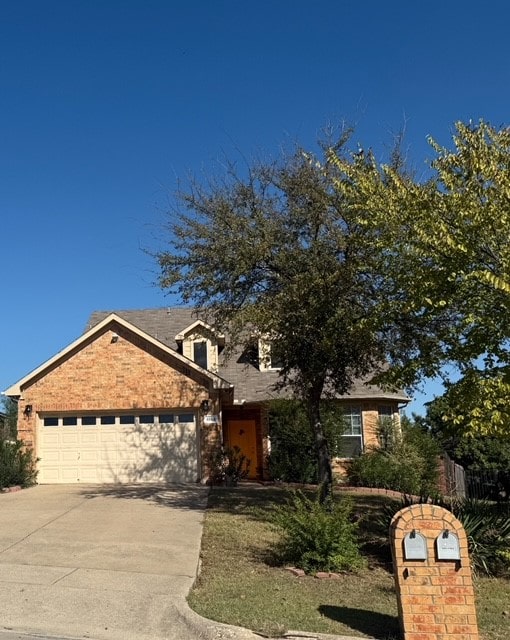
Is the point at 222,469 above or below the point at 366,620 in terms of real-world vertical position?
above

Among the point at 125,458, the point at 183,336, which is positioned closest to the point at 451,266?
the point at 125,458

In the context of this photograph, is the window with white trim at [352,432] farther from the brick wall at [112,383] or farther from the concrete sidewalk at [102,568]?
the concrete sidewalk at [102,568]

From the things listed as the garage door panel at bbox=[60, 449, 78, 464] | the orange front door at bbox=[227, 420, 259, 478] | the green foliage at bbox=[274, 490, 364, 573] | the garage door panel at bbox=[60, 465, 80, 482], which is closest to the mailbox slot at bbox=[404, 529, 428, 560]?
the green foliage at bbox=[274, 490, 364, 573]

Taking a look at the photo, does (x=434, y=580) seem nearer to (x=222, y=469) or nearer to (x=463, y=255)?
(x=463, y=255)

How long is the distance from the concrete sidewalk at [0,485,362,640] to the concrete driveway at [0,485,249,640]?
0.01 metres

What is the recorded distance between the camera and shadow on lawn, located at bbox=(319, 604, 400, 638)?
659cm

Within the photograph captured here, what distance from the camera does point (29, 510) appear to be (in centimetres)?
1405

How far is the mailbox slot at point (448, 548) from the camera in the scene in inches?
245

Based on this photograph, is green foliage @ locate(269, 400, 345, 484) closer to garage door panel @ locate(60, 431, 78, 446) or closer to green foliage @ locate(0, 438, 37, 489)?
garage door panel @ locate(60, 431, 78, 446)

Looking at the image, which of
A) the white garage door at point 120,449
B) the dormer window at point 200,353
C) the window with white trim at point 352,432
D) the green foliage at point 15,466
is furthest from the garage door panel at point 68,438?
the window with white trim at point 352,432

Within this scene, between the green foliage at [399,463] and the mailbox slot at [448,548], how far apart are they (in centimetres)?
1334

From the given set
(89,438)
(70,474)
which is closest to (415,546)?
(89,438)

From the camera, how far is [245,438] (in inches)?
904

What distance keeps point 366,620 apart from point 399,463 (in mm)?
13640
